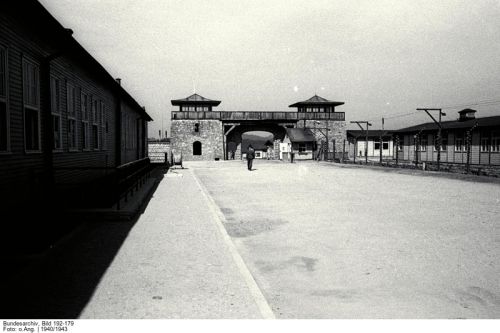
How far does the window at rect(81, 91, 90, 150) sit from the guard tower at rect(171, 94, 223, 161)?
1369 inches

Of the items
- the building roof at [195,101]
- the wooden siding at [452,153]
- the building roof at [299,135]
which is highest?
the building roof at [195,101]

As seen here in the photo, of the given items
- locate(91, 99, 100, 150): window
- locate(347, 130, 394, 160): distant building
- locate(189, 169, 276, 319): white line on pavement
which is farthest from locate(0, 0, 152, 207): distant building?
locate(347, 130, 394, 160): distant building

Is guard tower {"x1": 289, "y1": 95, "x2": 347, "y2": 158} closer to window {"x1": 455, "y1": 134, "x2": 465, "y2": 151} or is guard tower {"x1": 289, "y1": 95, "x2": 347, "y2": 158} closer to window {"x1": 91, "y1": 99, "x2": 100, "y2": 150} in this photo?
window {"x1": 455, "y1": 134, "x2": 465, "y2": 151}

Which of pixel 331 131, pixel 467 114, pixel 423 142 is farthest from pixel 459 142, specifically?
pixel 331 131

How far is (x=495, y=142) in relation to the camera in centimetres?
2972

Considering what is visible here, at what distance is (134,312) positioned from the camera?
370 centimetres

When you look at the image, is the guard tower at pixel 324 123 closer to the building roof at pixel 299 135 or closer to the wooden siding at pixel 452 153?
the building roof at pixel 299 135

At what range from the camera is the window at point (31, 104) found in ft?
26.8

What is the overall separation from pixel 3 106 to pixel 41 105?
1.83 metres

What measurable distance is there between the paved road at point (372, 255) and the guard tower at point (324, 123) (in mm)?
Result: 39055

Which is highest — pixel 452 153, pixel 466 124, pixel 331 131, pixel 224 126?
pixel 224 126

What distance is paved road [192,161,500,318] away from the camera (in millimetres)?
3990

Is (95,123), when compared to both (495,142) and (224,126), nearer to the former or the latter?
(495,142)

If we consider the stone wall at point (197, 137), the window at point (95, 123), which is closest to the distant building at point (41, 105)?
the window at point (95, 123)
